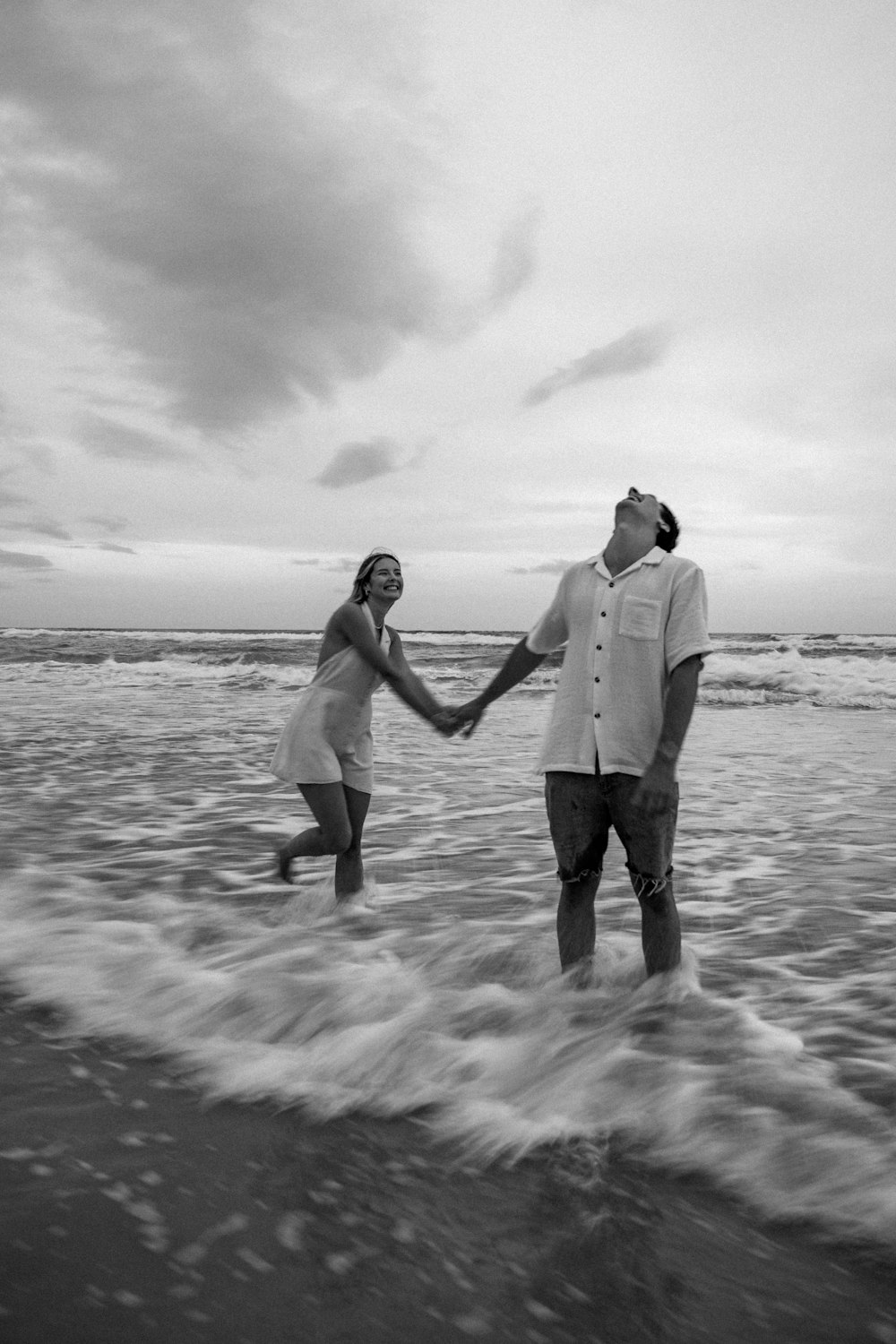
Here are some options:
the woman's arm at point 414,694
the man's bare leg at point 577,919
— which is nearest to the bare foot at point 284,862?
Result: the woman's arm at point 414,694

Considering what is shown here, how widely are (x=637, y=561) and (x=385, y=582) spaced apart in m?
Result: 1.85

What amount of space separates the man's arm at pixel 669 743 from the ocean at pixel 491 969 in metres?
0.95

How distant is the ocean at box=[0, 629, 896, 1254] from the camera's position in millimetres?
3047

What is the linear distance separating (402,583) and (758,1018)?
9.36 ft

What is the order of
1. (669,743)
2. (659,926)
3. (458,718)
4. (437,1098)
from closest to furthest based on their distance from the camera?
(437,1098) < (669,743) < (659,926) < (458,718)

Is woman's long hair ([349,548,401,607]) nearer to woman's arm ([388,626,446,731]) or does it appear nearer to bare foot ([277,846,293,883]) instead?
woman's arm ([388,626,446,731])

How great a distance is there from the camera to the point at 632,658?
359cm

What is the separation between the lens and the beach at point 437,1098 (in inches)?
88.4

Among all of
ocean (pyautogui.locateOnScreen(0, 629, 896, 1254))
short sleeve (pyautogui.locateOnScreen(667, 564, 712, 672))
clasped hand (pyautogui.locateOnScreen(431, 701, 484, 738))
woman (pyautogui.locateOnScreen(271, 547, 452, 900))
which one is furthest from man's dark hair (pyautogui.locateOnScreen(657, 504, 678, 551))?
ocean (pyautogui.locateOnScreen(0, 629, 896, 1254))

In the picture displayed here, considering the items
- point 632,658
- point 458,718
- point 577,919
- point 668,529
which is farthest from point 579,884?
point 668,529

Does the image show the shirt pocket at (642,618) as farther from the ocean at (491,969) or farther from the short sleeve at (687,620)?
the ocean at (491,969)

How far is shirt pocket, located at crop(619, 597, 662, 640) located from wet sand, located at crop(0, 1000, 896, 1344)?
181cm

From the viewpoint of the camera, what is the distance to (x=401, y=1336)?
2107mm

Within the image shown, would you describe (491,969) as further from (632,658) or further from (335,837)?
(632,658)
